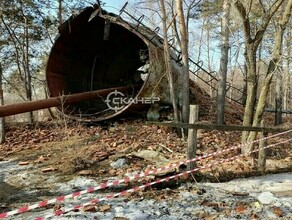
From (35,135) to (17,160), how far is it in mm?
2445

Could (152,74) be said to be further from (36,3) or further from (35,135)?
(36,3)

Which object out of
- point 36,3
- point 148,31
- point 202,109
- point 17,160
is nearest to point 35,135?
point 17,160

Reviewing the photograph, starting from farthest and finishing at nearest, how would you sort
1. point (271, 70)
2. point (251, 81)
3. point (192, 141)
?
point (251, 81) → point (271, 70) → point (192, 141)

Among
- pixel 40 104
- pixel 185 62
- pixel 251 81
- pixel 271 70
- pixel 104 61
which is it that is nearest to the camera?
pixel 271 70

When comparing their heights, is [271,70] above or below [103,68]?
below

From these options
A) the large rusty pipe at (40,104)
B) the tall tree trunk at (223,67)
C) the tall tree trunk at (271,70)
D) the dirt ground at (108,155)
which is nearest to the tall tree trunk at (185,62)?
the dirt ground at (108,155)

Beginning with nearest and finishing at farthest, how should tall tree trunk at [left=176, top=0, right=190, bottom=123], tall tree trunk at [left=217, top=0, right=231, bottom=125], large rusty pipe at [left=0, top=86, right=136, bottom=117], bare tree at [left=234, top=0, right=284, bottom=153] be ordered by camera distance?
large rusty pipe at [left=0, top=86, right=136, bottom=117]
bare tree at [left=234, top=0, right=284, bottom=153]
tall tree trunk at [left=176, top=0, right=190, bottom=123]
tall tree trunk at [left=217, top=0, right=231, bottom=125]

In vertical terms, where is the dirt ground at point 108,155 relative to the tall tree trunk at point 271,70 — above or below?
below

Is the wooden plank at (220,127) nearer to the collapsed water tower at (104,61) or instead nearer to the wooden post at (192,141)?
the wooden post at (192,141)

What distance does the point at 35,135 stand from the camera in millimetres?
9055

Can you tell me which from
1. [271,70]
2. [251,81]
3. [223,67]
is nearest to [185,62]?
[223,67]

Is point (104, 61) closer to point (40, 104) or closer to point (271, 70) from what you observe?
point (40, 104)

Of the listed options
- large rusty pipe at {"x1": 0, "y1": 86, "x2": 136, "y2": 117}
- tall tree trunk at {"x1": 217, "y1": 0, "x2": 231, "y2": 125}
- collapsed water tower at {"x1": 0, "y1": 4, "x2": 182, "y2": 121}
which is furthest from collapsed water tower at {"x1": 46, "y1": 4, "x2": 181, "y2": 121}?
tall tree trunk at {"x1": 217, "y1": 0, "x2": 231, "y2": 125}

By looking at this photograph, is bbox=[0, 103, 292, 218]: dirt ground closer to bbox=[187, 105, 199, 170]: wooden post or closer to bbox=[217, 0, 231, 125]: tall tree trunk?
bbox=[187, 105, 199, 170]: wooden post
